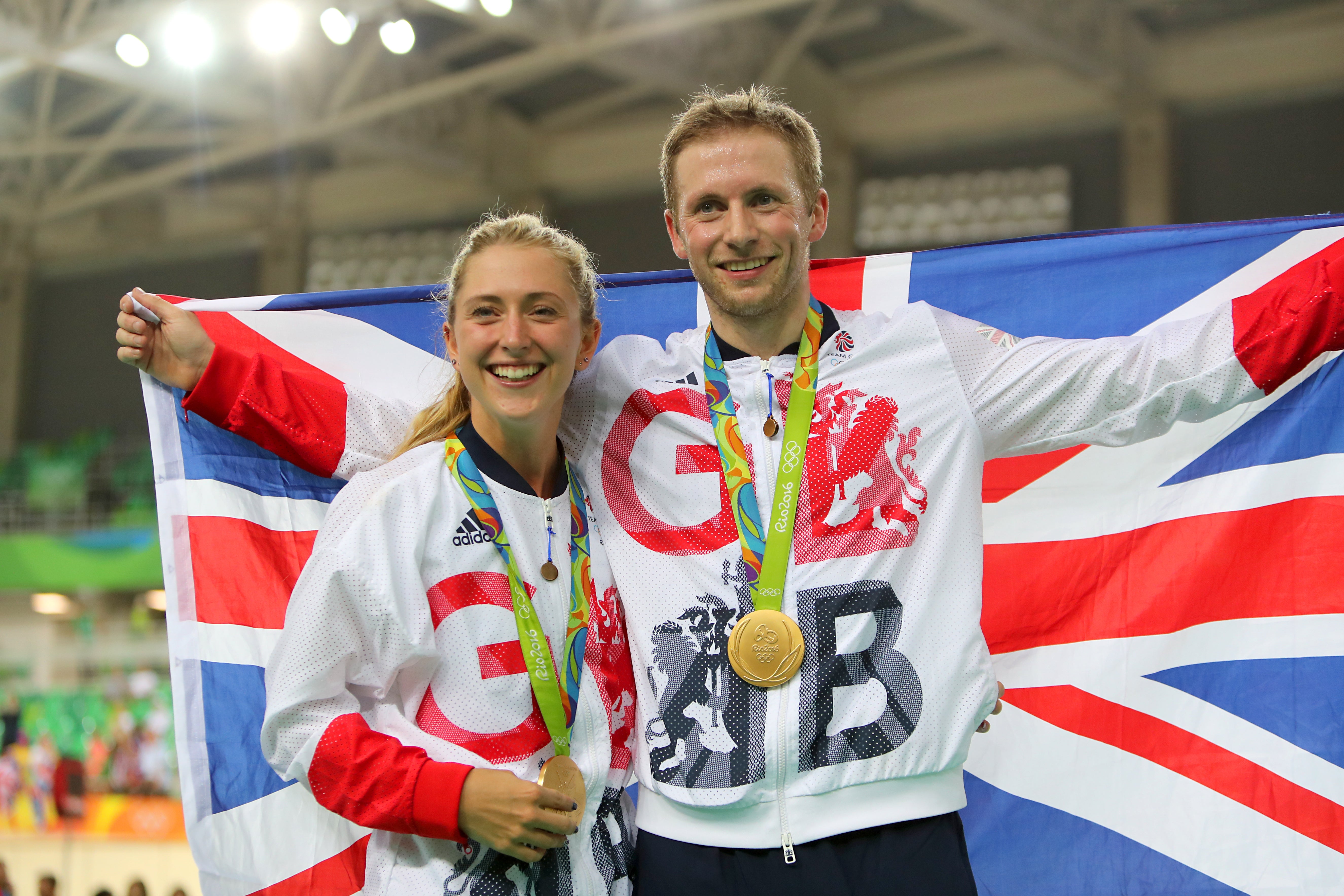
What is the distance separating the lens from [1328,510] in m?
2.32

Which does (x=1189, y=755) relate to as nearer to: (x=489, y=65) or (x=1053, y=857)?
(x=1053, y=857)

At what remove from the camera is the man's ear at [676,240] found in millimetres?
2000

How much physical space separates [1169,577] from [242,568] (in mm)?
1962

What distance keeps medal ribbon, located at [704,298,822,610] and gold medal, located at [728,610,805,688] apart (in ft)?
0.10

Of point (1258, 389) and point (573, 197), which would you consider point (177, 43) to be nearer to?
point (573, 197)

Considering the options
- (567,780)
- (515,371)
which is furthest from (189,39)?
(567,780)

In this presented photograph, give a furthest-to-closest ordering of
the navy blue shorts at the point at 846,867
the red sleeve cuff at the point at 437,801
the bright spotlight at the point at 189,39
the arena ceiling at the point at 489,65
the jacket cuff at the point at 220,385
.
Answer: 1. the bright spotlight at the point at 189,39
2. the arena ceiling at the point at 489,65
3. the jacket cuff at the point at 220,385
4. the navy blue shorts at the point at 846,867
5. the red sleeve cuff at the point at 437,801

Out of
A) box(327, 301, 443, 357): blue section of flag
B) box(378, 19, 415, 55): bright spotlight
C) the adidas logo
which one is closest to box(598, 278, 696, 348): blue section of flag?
box(327, 301, 443, 357): blue section of flag

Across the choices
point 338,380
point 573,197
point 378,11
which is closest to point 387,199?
point 573,197

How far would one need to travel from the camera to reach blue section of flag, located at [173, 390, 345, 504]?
2455mm

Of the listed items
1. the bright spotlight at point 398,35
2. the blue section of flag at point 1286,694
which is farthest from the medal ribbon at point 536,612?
the bright spotlight at point 398,35

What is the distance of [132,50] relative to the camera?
10633 millimetres

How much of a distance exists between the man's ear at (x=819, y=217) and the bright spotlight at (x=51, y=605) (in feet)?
42.1

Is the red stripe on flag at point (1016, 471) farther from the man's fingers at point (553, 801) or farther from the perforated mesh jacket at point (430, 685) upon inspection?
the man's fingers at point (553, 801)
